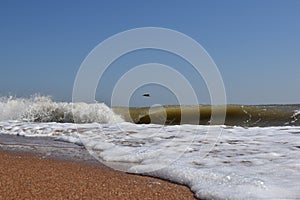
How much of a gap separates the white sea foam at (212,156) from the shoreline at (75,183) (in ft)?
0.84

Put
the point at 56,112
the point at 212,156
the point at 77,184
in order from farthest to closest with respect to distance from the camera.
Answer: the point at 56,112
the point at 212,156
the point at 77,184

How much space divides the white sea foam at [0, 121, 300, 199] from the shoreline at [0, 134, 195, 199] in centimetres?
26

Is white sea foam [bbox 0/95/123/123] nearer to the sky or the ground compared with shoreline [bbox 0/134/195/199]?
nearer to the sky

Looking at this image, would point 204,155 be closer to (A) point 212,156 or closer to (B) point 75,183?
(A) point 212,156

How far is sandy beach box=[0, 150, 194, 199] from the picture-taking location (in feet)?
9.52

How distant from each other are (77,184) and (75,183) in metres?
0.04

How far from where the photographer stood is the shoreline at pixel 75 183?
9.58ft

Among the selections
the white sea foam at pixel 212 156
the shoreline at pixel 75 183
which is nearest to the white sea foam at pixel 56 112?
the white sea foam at pixel 212 156

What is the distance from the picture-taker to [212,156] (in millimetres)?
4691

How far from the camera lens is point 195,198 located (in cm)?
305

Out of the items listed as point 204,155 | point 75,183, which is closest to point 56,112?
point 204,155

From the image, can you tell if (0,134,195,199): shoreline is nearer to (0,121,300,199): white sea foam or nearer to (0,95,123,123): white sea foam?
(0,121,300,199): white sea foam

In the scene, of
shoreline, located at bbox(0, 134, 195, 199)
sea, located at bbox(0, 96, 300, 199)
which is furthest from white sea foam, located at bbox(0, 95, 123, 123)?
shoreline, located at bbox(0, 134, 195, 199)

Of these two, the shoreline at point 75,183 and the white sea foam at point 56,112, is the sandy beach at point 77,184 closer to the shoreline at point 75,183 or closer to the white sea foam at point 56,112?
the shoreline at point 75,183
